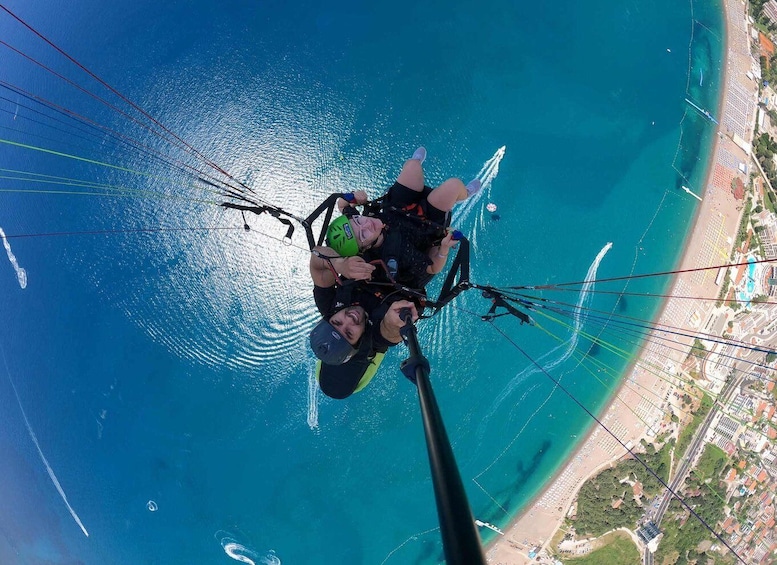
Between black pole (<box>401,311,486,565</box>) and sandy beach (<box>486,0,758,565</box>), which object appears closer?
black pole (<box>401,311,486,565</box>)

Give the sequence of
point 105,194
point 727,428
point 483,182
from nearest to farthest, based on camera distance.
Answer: point 105,194, point 483,182, point 727,428

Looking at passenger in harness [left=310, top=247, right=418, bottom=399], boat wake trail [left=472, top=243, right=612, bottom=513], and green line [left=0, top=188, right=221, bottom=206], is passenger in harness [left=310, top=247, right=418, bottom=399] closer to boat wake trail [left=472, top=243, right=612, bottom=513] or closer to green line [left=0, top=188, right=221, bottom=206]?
green line [left=0, top=188, right=221, bottom=206]

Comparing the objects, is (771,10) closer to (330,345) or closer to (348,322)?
(348,322)

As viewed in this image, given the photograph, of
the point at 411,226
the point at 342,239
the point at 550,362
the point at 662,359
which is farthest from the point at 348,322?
the point at 662,359

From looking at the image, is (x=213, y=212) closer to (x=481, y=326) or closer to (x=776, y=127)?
(x=481, y=326)

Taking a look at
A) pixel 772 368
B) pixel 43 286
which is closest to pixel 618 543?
pixel 772 368

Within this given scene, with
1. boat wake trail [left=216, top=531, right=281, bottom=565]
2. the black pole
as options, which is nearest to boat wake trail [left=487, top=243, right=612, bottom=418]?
boat wake trail [left=216, top=531, right=281, bottom=565]
